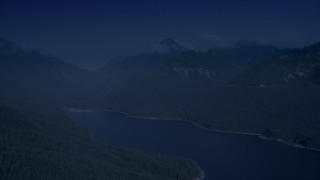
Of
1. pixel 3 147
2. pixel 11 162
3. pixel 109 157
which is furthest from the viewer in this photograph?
pixel 109 157

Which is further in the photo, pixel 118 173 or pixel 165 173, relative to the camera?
pixel 165 173

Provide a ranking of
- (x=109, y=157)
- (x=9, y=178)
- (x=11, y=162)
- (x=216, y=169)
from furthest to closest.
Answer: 1. (x=216, y=169)
2. (x=109, y=157)
3. (x=11, y=162)
4. (x=9, y=178)

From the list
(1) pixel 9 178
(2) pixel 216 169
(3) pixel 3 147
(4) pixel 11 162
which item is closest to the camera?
(1) pixel 9 178

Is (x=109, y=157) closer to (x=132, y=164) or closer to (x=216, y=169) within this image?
(x=132, y=164)

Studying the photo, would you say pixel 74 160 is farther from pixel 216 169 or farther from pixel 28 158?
pixel 216 169

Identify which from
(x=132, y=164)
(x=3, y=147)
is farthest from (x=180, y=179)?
(x=3, y=147)

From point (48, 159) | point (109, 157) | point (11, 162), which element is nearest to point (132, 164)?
point (109, 157)

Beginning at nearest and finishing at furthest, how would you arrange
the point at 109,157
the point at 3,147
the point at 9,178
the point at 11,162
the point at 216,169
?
the point at 9,178, the point at 11,162, the point at 3,147, the point at 109,157, the point at 216,169

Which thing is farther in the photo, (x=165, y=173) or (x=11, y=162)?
(x=165, y=173)

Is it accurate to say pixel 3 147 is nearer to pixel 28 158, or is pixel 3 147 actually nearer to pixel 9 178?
pixel 28 158
